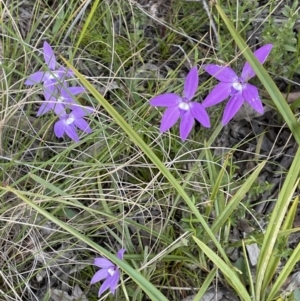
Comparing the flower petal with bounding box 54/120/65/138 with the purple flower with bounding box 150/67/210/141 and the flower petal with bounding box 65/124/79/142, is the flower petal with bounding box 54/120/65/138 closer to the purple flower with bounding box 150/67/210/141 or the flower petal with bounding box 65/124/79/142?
the flower petal with bounding box 65/124/79/142

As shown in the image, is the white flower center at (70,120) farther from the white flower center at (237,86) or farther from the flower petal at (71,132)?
the white flower center at (237,86)

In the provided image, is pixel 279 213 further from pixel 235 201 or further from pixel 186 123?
pixel 186 123

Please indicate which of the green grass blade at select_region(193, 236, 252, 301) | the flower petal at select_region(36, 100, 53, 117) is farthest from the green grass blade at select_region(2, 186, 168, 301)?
the flower petal at select_region(36, 100, 53, 117)

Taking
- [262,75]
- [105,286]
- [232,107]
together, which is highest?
[262,75]

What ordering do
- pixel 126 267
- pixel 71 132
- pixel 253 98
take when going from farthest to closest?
pixel 71 132
pixel 253 98
pixel 126 267

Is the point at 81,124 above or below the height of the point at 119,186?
above

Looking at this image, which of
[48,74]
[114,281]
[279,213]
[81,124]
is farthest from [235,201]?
[48,74]
